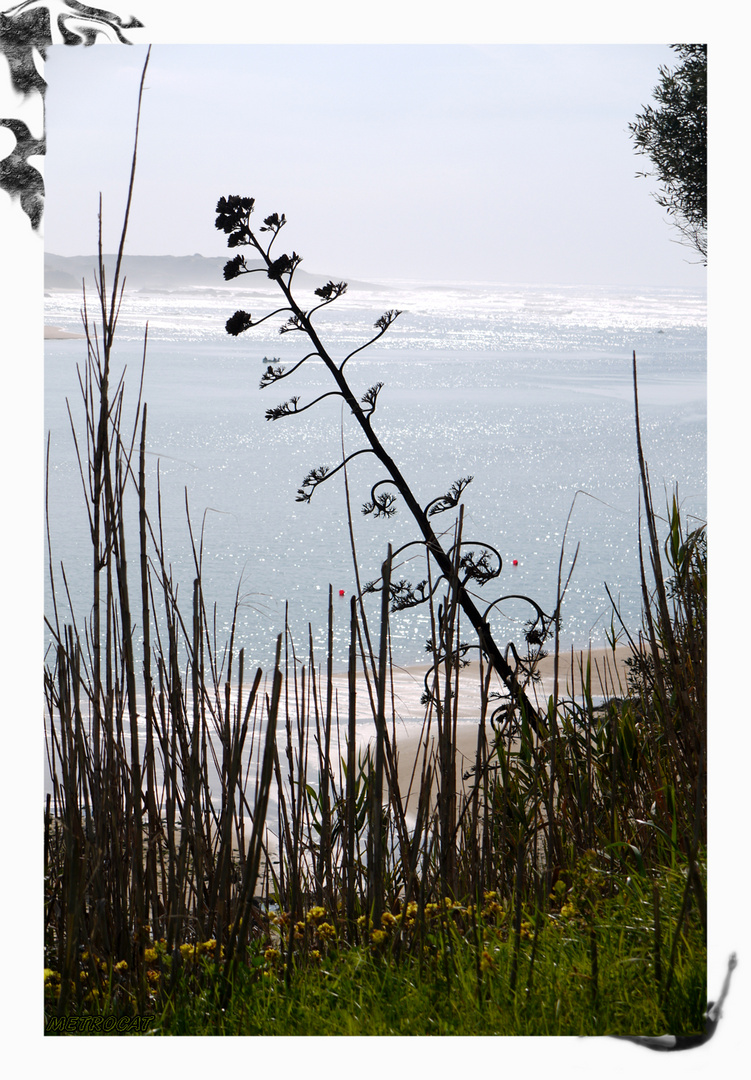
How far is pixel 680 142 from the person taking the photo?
1482 millimetres

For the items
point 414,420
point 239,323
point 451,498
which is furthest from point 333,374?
point 414,420

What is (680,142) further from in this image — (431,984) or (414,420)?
(431,984)

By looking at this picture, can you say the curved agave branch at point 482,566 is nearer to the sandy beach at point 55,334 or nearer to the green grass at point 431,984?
the green grass at point 431,984

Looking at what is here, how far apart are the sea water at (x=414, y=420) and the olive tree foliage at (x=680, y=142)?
194 mm

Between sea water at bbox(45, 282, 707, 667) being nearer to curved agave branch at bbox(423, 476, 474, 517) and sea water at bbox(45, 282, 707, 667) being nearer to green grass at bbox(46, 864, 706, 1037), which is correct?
curved agave branch at bbox(423, 476, 474, 517)

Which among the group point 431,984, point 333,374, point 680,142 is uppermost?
point 680,142

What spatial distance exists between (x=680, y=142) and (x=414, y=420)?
33.4 inches

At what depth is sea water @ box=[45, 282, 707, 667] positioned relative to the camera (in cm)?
135

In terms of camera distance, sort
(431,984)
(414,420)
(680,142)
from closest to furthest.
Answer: (431,984), (680,142), (414,420)

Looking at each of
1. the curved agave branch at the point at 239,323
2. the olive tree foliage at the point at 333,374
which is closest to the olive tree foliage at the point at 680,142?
the olive tree foliage at the point at 333,374

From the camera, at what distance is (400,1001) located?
1006 mm

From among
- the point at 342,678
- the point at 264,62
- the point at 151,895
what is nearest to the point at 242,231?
the point at 264,62

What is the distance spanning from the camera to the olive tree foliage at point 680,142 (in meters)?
1.25

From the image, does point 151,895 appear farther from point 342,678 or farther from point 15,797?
point 342,678
